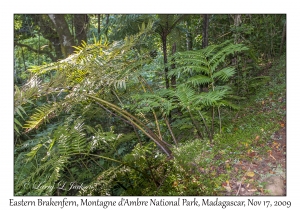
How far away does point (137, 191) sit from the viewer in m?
2.16

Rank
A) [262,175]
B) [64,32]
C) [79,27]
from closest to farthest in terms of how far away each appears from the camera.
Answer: [262,175] → [64,32] → [79,27]

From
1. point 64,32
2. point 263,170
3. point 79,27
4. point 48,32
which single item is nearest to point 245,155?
point 263,170

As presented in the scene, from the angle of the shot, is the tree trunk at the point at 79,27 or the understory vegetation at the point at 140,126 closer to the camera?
the understory vegetation at the point at 140,126

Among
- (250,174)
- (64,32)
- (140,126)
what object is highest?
(64,32)

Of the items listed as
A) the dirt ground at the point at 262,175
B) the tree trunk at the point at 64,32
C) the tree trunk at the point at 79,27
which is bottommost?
the dirt ground at the point at 262,175

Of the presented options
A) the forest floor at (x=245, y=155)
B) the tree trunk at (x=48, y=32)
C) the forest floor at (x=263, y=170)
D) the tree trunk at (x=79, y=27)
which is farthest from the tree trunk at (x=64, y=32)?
the forest floor at (x=263, y=170)

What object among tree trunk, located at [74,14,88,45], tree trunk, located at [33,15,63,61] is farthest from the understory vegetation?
tree trunk, located at [33,15,63,61]

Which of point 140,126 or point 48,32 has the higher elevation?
point 48,32

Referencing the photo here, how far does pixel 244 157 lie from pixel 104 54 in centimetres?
163

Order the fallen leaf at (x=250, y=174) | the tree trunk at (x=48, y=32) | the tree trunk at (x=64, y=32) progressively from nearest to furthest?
the fallen leaf at (x=250, y=174), the tree trunk at (x=64, y=32), the tree trunk at (x=48, y=32)

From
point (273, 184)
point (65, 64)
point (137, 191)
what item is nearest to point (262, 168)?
point (273, 184)

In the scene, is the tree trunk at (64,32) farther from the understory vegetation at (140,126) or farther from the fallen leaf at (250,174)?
the fallen leaf at (250,174)

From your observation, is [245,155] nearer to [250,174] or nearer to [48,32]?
[250,174]

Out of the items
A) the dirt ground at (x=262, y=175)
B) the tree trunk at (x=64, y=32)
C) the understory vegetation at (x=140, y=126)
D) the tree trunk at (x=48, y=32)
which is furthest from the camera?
the tree trunk at (x=48, y=32)
